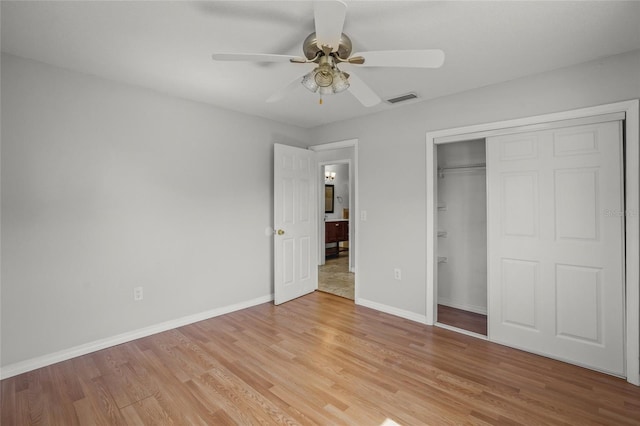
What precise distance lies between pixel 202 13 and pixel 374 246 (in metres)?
2.90

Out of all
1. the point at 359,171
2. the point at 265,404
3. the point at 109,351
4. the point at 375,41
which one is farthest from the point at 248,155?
the point at 265,404

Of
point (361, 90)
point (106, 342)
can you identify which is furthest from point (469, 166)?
point (106, 342)

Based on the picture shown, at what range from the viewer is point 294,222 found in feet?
13.7

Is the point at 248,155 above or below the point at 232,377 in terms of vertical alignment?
above

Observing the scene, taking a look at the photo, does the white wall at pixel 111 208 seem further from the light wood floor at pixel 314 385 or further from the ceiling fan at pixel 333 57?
the ceiling fan at pixel 333 57

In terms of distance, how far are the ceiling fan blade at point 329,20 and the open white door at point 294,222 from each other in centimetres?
232

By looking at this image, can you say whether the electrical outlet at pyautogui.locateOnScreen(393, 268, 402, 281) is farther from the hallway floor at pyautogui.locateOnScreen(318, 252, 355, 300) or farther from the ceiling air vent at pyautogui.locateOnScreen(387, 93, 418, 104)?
the ceiling air vent at pyautogui.locateOnScreen(387, 93, 418, 104)

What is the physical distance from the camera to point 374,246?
149 inches

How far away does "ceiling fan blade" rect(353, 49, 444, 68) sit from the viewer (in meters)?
1.65

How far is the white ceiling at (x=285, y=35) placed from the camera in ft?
5.80

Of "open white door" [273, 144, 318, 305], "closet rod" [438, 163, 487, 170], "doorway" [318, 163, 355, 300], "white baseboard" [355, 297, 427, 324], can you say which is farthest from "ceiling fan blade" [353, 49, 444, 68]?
"doorway" [318, 163, 355, 300]

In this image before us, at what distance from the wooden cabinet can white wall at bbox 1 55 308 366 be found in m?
3.34

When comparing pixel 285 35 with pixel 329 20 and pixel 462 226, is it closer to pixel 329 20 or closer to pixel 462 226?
pixel 329 20

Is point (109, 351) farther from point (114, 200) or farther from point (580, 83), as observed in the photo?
point (580, 83)
